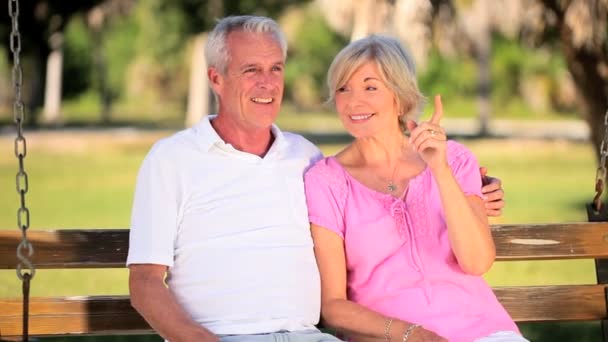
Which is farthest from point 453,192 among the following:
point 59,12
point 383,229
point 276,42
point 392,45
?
point 59,12

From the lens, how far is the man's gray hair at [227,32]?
427 centimetres

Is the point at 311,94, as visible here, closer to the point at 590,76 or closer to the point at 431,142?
the point at 590,76

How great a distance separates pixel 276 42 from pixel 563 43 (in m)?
5.06

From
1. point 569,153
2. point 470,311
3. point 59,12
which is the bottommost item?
point 470,311

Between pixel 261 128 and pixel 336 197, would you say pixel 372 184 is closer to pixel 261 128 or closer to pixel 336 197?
pixel 336 197

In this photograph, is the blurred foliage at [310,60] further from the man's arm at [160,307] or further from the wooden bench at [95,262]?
the man's arm at [160,307]

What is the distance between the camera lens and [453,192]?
396cm

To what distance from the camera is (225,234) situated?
4.13 metres

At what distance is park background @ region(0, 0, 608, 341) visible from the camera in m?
10.7

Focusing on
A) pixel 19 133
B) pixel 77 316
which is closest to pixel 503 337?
pixel 77 316

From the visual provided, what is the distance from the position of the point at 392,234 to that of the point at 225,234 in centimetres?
59

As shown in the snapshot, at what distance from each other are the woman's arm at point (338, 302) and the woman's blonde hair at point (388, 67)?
545 mm

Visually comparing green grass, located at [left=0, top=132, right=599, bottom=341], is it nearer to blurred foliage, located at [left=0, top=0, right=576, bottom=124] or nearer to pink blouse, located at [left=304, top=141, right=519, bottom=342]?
pink blouse, located at [left=304, top=141, right=519, bottom=342]

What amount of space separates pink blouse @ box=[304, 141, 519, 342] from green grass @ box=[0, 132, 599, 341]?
3.97 m
